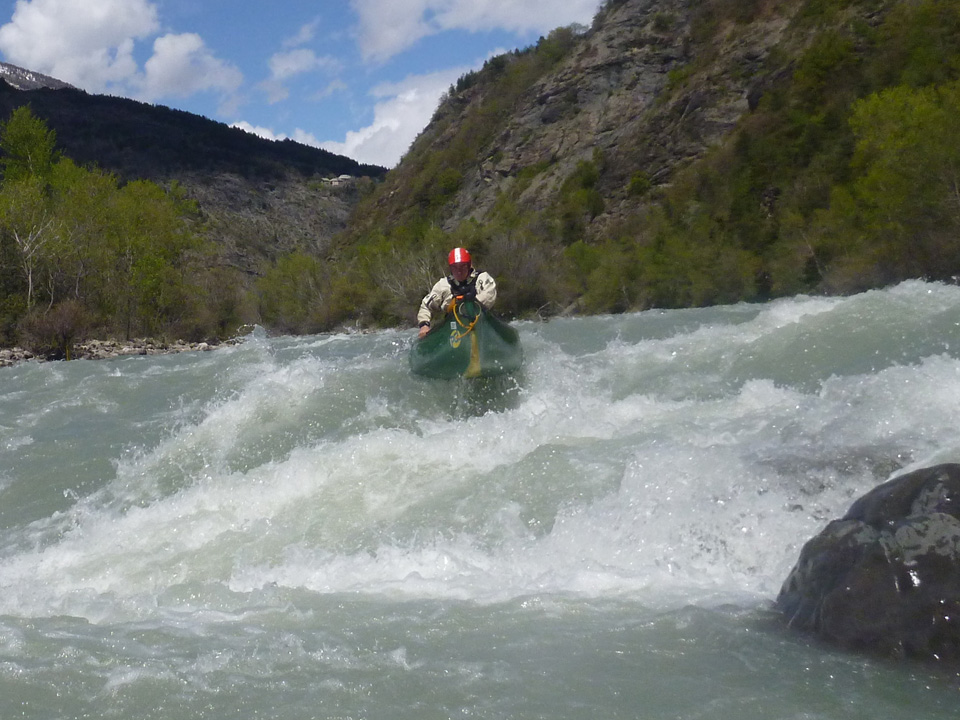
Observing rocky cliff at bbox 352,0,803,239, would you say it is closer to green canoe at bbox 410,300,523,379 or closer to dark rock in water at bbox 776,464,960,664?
green canoe at bbox 410,300,523,379

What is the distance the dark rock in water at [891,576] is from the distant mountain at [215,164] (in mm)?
84487

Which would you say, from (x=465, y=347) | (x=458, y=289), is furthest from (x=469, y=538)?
(x=458, y=289)

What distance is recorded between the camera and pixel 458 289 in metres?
9.06

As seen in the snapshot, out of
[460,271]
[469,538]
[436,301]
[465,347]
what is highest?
[460,271]

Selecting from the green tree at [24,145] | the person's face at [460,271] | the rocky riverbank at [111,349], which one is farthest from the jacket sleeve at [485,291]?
the green tree at [24,145]

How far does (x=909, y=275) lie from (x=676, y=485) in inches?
708

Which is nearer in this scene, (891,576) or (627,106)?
(891,576)

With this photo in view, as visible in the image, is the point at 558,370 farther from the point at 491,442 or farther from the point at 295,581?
the point at 295,581

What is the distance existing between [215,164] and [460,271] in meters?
109

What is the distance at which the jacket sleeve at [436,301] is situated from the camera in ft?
30.7

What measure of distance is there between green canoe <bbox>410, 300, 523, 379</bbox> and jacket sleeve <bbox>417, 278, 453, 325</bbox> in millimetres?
407

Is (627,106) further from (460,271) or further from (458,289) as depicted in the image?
(458,289)

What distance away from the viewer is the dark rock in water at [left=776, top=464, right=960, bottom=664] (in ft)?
9.98

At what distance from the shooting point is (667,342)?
10.4m
